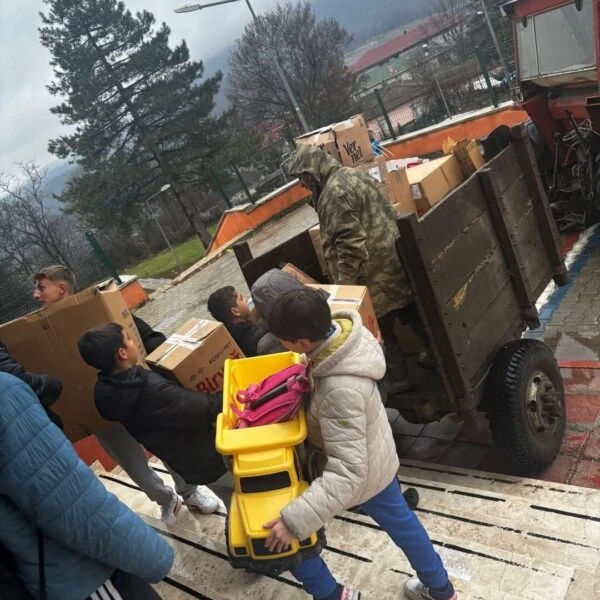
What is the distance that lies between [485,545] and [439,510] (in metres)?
0.40

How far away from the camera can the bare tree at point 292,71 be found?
29.8m

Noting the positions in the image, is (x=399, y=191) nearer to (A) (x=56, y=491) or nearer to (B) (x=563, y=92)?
(A) (x=56, y=491)

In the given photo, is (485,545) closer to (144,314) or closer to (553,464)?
(553,464)

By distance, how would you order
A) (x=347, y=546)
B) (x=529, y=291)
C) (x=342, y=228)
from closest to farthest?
(x=347, y=546)
(x=342, y=228)
(x=529, y=291)

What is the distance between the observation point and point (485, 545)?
251 centimetres

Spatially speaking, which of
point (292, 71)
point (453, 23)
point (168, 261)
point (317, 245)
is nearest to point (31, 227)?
point (168, 261)

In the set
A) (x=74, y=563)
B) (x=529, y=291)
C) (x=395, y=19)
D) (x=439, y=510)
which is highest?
(x=395, y=19)

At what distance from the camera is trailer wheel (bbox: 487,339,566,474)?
117 inches

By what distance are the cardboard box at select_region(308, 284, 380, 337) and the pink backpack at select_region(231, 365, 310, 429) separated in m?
0.54

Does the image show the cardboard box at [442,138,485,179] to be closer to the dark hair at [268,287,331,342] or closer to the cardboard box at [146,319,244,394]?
the cardboard box at [146,319,244,394]

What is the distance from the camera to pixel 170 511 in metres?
3.31

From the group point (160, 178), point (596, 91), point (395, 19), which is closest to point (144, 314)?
point (596, 91)

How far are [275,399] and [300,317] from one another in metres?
0.38

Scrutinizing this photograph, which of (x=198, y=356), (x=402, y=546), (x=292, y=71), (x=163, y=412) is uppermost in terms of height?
(x=292, y=71)
